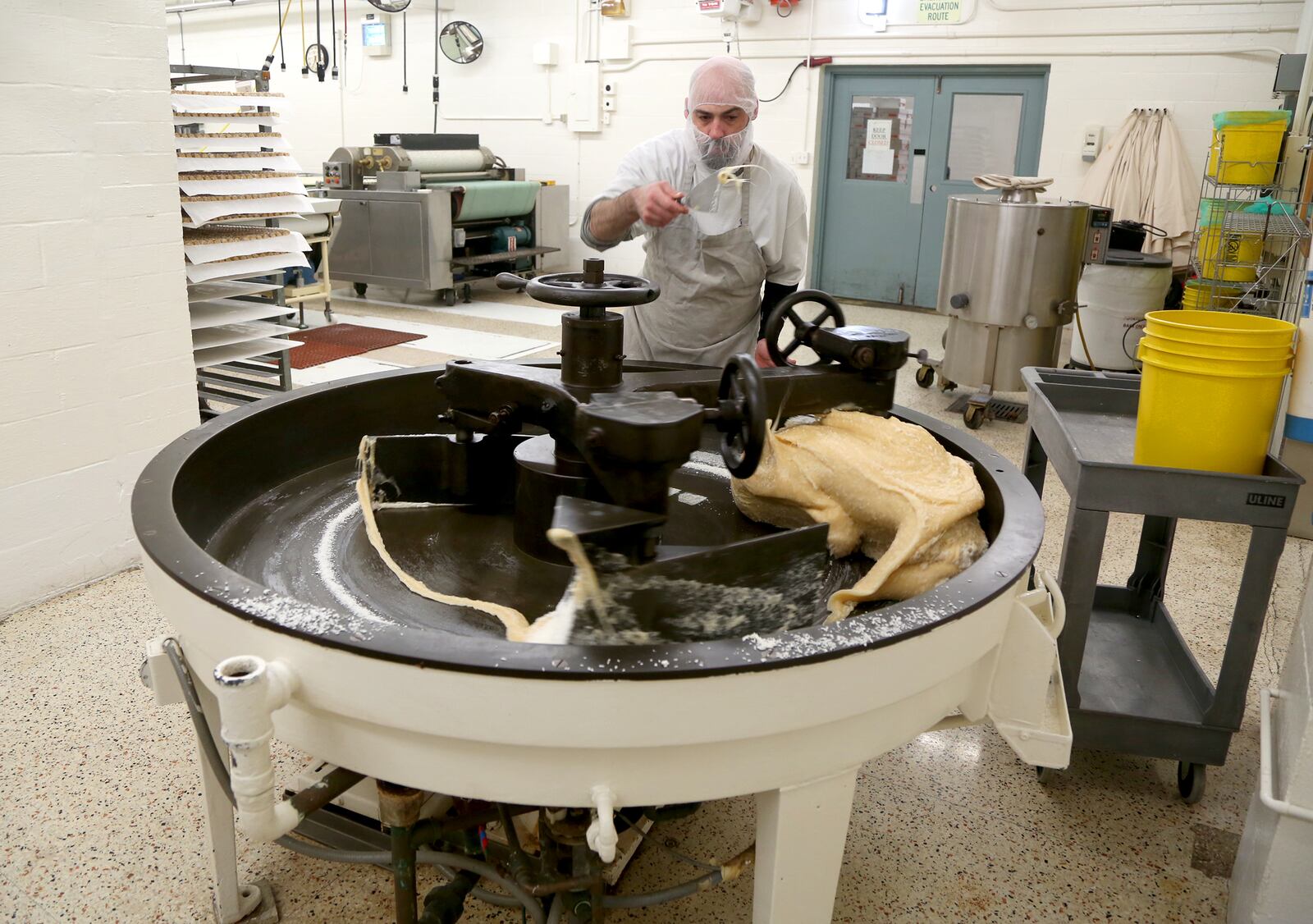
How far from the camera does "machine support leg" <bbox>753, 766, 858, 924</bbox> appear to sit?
92 centimetres

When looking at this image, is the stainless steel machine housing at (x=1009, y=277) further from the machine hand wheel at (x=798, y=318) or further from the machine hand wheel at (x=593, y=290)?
the machine hand wheel at (x=593, y=290)

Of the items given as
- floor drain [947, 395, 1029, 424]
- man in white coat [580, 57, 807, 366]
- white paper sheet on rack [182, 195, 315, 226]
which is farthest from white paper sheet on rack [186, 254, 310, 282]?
floor drain [947, 395, 1029, 424]

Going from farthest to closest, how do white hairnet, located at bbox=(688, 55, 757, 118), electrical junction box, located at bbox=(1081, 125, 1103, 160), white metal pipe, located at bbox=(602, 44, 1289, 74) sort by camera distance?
electrical junction box, located at bbox=(1081, 125, 1103, 160)
white metal pipe, located at bbox=(602, 44, 1289, 74)
white hairnet, located at bbox=(688, 55, 757, 118)

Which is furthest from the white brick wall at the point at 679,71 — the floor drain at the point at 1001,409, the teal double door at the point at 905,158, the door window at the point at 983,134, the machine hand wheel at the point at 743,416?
the machine hand wheel at the point at 743,416

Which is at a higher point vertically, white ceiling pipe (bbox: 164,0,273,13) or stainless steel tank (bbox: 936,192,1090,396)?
white ceiling pipe (bbox: 164,0,273,13)

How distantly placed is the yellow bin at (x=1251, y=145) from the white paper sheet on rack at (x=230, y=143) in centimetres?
416

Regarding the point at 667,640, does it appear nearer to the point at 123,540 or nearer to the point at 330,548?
the point at 330,548

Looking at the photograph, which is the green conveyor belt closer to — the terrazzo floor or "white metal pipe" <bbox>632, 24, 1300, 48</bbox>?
"white metal pipe" <bbox>632, 24, 1300, 48</bbox>

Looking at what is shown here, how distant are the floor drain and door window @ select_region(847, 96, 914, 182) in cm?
273

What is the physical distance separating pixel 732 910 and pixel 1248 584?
40.6 inches

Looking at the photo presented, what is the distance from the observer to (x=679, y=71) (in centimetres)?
684

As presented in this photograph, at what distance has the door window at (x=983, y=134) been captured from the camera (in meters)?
6.16

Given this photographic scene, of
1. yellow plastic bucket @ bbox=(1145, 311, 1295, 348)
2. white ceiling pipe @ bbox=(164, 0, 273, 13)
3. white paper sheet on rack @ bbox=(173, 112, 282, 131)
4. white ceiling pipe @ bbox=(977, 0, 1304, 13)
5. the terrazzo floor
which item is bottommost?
the terrazzo floor

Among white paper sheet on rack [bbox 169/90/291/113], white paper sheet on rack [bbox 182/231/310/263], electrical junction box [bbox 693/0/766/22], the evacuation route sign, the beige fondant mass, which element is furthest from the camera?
electrical junction box [bbox 693/0/766/22]
